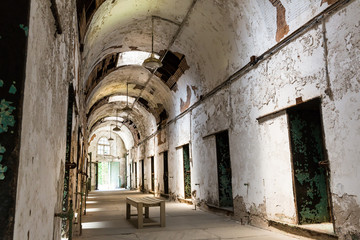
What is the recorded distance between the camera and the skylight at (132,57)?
1140 centimetres

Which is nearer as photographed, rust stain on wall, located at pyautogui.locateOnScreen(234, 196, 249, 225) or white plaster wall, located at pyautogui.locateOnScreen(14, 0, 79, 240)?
white plaster wall, located at pyautogui.locateOnScreen(14, 0, 79, 240)

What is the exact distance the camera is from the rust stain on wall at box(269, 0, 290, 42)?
5573mm

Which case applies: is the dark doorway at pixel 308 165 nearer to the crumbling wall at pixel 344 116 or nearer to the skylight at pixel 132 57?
the crumbling wall at pixel 344 116

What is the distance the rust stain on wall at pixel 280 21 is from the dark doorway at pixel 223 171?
3395 millimetres

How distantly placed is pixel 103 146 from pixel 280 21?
86.2 feet

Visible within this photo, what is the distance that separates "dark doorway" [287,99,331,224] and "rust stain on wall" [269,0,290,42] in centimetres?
140

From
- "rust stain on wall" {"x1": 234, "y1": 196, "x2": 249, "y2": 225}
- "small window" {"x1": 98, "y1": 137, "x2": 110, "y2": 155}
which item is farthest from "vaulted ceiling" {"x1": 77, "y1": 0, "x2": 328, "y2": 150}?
"small window" {"x1": 98, "y1": 137, "x2": 110, "y2": 155}

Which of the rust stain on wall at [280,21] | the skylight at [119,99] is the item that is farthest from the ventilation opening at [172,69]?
the skylight at [119,99]

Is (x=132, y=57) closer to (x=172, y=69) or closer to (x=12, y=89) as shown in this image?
(x=172, y=69)

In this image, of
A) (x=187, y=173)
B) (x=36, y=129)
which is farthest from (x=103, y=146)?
(x=36, y=129)

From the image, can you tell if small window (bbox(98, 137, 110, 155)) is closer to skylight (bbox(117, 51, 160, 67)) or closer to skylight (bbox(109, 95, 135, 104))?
skylight (bbox(109, 95, 135, 104))

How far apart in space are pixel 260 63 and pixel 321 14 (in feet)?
5.96

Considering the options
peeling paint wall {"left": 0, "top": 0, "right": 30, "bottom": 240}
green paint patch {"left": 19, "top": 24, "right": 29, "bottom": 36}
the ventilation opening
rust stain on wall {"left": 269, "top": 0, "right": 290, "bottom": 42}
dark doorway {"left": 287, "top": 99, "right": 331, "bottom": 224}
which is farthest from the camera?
the ventilation opening

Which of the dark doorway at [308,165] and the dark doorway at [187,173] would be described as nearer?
the dark doorway at [308,165]
